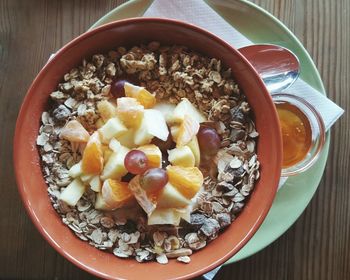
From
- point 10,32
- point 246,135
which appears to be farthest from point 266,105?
point 10,32

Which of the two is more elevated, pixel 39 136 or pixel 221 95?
pixel 221 95

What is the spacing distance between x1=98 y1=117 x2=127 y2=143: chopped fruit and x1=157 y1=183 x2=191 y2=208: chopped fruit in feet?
0.41

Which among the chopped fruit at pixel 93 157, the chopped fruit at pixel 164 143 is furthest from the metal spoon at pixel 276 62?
the chopped fruit at pixel 93 157

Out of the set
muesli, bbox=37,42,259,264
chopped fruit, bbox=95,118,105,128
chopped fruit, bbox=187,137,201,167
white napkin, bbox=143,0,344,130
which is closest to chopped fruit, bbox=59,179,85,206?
muesli, bbox=37,42,259,264

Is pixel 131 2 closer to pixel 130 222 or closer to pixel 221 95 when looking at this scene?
Result: pixel 221 95

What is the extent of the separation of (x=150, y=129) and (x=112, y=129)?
0.22ft

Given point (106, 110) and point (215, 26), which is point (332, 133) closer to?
point (215, 26)

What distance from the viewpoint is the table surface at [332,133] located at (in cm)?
111

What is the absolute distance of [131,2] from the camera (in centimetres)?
101

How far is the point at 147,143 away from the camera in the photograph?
3.08ft

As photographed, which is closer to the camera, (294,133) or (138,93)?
(138,93)

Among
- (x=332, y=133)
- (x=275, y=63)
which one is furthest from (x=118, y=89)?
(x=332, y=133)

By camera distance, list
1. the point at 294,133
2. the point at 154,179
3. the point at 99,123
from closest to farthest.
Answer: the point at 154,179, the point at 99,123, the point at 294,133

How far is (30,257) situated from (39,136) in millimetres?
279
